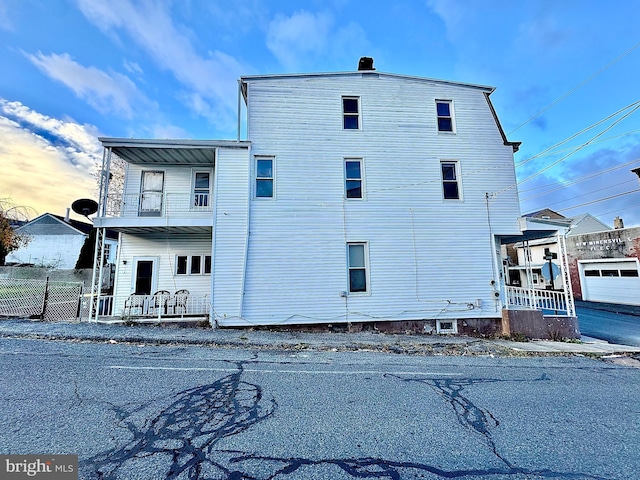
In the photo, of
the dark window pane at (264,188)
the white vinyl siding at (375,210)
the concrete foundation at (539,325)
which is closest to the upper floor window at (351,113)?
the white vinyl siding at (375,210)

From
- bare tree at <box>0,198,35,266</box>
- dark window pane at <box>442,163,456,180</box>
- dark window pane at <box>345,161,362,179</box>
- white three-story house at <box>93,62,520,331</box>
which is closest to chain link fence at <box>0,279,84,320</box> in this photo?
white three-story house at <box>93,62,520,331</box>

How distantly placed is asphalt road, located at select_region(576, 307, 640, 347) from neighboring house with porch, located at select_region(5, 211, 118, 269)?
1595 inches

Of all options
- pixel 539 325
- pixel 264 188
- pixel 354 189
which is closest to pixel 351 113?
pixel 354 189

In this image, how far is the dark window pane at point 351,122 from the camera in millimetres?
11062

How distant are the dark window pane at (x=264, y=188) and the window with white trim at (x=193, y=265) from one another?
368 cm

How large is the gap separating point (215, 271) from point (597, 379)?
33.3 ft

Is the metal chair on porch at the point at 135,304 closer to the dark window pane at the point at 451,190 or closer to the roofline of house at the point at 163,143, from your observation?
the roofline of house at the point at 163,143

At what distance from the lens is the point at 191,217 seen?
1073 centimetres

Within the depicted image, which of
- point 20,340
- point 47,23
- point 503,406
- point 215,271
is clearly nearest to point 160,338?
point 215,271

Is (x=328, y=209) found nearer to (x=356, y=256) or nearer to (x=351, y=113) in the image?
(x=356, y=256)

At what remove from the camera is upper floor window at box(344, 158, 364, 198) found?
1059 cm

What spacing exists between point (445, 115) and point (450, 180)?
9.37 ft

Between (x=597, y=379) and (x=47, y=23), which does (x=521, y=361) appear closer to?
(x=597, y=379)

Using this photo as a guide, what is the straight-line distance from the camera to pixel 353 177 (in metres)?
10.7
